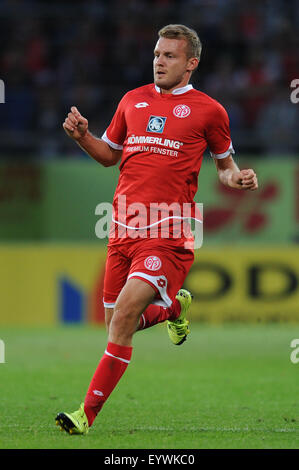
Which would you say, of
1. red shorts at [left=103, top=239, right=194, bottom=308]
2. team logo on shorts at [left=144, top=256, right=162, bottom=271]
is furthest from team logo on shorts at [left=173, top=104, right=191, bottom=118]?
team logo on shorts at [left=144, top=256, right=162, bottom=271]

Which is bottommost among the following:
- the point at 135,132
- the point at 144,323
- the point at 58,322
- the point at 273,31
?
the point at 58,322

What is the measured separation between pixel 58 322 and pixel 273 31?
6550mm

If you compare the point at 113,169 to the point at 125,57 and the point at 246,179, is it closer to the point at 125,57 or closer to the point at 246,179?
the point at 125,57

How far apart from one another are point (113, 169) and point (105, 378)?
30.0ft

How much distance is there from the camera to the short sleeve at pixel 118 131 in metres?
6.38

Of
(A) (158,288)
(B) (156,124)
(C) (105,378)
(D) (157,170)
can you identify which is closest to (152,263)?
(A) (158,288)

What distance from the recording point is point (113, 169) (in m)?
14.5

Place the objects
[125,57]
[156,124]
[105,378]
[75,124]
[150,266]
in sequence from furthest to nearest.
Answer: [125,57], [156,124], [75,124], [150,266], [105,378]

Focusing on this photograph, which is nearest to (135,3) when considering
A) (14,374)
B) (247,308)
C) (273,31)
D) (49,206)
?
(273,31)

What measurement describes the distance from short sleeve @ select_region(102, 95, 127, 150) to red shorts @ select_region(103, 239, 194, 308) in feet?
2.56

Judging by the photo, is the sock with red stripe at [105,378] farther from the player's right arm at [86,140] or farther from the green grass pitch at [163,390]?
the player's right arm at [86,140]

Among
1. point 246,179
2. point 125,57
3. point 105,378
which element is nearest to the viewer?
point 105,378
